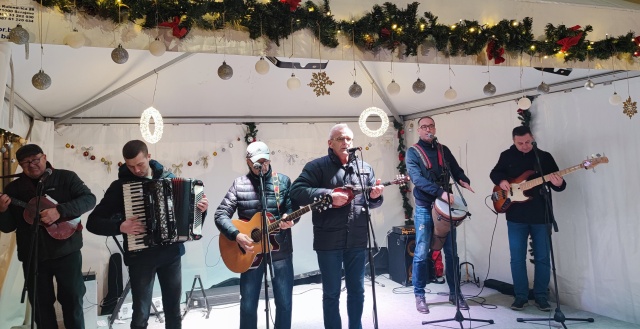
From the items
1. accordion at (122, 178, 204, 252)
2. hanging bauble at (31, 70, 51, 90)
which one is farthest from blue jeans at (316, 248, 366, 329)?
hanging bauble at (31, 70, 51, 90)

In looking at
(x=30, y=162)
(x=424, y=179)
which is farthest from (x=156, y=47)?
(x=424, y=179)

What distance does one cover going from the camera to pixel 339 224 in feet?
10.2

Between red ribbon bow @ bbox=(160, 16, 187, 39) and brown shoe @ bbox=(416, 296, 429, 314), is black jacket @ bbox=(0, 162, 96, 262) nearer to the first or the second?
red ribbon bow @ bbox=(160, 16, 187, 39)

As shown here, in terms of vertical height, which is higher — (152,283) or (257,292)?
(152,283)

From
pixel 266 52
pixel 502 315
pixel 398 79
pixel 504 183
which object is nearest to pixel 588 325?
pixel 502 315

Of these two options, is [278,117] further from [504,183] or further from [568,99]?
[568,99]

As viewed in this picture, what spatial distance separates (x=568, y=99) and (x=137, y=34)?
405 cm

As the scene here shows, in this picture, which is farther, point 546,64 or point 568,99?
point 568,99

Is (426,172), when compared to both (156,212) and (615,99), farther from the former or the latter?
(156,212)

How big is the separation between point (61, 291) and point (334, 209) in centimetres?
199

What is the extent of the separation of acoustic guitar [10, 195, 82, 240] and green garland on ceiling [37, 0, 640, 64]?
4.24ft

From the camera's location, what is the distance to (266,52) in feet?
10.3

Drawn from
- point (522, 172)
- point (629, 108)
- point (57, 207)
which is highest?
point (629, 108)

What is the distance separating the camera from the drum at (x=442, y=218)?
407 cm
